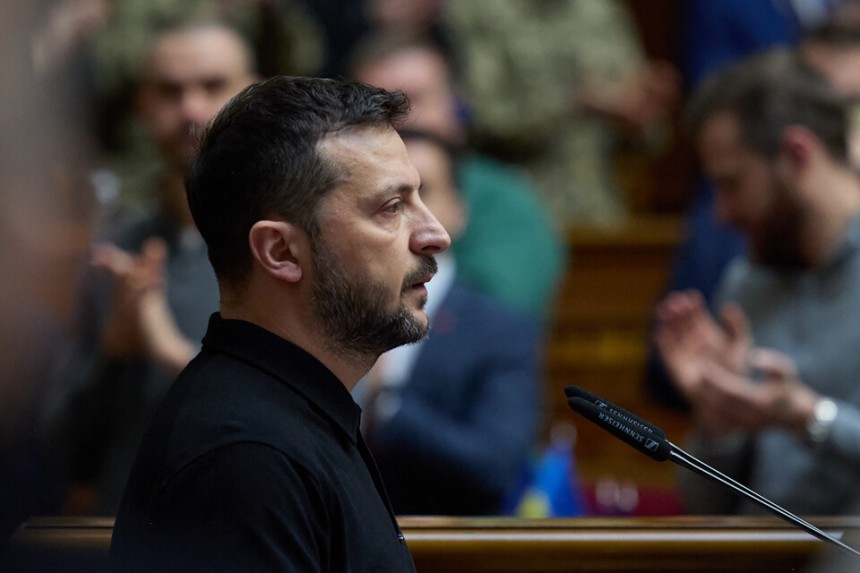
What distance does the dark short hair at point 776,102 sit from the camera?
2268 mm

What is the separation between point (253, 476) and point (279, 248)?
0.21 metres

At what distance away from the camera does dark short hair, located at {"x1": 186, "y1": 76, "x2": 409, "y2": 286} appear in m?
0.99

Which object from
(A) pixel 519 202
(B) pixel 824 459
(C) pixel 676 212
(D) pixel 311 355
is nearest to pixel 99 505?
(D) pixel 311 355

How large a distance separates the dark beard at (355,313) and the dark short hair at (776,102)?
1.41 metres

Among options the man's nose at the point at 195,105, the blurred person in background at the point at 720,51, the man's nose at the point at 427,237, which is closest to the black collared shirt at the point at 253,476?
the man's nose at the point at 427,237

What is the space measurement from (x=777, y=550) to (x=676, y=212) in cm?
305

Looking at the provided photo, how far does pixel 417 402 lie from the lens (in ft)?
7.08

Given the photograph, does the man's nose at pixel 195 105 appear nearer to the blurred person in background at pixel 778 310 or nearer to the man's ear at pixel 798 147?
the blurred person in background at pixel 778 310

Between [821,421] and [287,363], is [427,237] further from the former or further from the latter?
[821,421]

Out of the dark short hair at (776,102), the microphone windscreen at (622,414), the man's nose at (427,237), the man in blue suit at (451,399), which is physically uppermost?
the dark short hair at (776,102)

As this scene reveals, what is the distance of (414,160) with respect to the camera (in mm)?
2387

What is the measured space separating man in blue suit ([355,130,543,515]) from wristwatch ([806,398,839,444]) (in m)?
0.48

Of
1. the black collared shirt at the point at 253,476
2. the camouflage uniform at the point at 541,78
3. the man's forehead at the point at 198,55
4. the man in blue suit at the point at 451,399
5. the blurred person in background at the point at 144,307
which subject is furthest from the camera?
the camouflage uniform at the point at 541,78

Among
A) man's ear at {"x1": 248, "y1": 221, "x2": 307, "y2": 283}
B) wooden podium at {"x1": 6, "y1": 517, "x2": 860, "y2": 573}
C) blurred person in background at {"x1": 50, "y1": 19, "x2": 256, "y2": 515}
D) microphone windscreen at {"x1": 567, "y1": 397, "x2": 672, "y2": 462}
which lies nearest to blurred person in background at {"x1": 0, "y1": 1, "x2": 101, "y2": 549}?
man's ear at {"x1": 248, "y1": 221, "x2": 307, "y2": 283}
